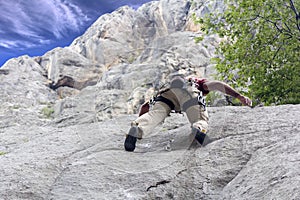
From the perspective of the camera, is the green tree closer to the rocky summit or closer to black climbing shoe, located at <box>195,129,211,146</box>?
the rocky summit

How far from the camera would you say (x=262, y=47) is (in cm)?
→ 1747

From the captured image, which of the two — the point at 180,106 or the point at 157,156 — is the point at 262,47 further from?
the point at 157,156

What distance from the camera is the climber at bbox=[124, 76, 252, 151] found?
22.8 ft

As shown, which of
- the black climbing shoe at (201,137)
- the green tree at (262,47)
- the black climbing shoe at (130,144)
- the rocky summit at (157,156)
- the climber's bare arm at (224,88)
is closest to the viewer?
the rocky summit at (157,156)

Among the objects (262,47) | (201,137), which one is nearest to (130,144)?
(201,137)

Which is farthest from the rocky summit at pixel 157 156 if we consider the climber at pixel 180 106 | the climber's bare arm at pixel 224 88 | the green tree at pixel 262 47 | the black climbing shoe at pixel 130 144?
the green tree at pixel 262 47

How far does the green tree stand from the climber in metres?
8.83

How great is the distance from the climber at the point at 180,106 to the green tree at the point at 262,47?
8829 millimetres

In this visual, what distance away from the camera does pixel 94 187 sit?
525 cm

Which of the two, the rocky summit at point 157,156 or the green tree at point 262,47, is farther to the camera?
the green tree at point 262,47

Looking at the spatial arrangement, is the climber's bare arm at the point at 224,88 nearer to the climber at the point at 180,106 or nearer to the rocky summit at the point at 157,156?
the climber at the point at 180,106

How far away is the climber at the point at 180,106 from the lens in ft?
22.8

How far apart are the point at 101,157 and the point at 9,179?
1776mm

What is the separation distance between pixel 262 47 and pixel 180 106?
456 inches
